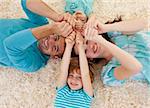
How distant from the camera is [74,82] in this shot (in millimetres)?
1155

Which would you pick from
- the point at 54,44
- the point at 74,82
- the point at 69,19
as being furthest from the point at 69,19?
the point at 74,82

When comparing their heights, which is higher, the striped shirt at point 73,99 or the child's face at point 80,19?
the child's face at point 80,19

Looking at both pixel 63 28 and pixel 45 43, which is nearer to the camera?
pixel 63 28

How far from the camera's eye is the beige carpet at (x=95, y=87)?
1.22 meters

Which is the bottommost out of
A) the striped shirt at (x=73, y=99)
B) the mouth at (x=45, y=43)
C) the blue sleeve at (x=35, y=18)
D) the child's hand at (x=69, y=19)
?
the striped shirt at (x=73, y=99)

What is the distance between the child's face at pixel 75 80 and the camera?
3.77 ft

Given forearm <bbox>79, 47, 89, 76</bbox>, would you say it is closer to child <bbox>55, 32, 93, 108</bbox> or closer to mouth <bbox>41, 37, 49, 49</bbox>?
child <bbox>55, 32, 93, 108</bbox>

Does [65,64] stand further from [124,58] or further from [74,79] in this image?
[124,58]

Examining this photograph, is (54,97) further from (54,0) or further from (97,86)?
(54,0)

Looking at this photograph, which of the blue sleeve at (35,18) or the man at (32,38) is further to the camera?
the blue sleeve at (35,18)

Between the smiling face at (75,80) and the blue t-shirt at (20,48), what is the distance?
0.15 meters

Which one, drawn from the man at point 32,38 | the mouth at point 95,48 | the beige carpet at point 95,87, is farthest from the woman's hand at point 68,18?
the beige carpet at point 95,87

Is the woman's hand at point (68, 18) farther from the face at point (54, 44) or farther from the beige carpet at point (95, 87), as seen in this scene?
the beige carpet at point (95, 87)

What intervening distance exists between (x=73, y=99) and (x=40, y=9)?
1.10 ft
